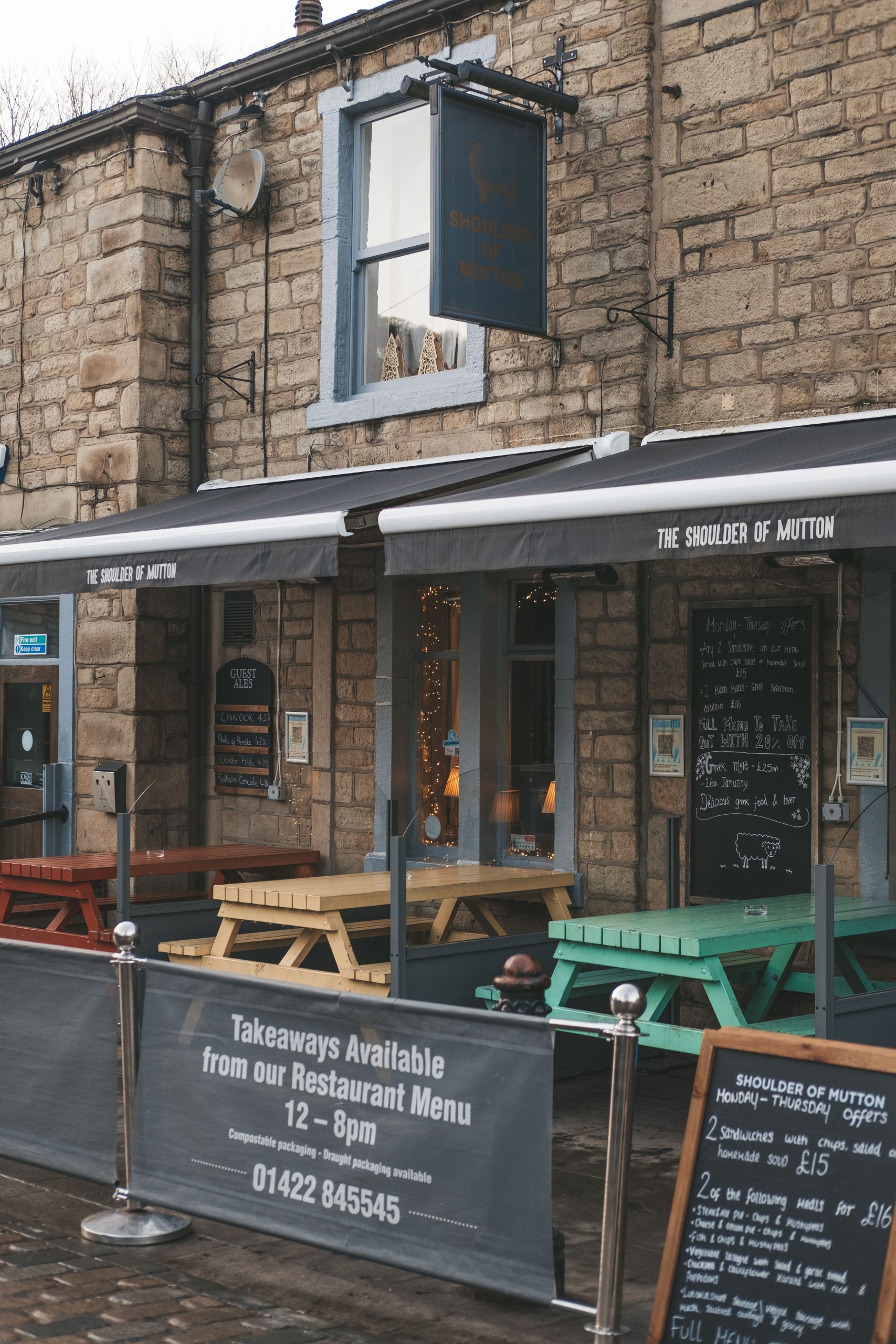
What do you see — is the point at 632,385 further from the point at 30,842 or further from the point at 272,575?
the point at 30,842

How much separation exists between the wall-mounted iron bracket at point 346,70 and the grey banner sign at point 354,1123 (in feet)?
21.8

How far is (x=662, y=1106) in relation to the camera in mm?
7262

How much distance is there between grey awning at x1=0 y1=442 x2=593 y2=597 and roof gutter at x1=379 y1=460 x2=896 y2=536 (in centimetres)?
47

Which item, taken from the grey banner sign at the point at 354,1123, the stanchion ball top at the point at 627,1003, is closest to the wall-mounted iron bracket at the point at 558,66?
the grey banner sign at the point at 354,1123

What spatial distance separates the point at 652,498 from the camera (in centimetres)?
603

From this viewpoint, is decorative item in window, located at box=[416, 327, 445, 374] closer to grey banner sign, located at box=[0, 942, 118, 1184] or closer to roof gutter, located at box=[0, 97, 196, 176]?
roof gutter, located at box=[0, 97, 196, 176]

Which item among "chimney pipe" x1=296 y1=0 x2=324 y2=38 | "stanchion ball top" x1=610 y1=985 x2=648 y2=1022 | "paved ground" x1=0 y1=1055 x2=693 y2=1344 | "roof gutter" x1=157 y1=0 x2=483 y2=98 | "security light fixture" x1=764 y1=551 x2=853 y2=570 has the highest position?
"chimney pipe" x1=296 y1=0 x2=324 y2=38

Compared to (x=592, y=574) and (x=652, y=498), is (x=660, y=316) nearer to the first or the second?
(x=592, y=574)

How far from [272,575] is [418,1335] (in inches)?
146

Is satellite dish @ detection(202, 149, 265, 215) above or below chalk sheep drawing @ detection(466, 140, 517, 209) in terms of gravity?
above

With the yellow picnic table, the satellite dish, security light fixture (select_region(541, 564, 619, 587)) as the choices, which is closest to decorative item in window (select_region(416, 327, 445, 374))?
the satellite dish

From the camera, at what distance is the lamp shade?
9.02 metres

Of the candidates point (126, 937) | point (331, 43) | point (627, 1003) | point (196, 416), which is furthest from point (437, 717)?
point (627, 1003)

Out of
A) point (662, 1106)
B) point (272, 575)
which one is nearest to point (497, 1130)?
point (662, 1106)
